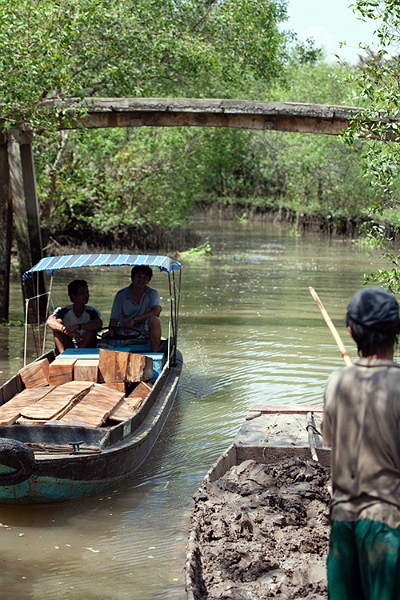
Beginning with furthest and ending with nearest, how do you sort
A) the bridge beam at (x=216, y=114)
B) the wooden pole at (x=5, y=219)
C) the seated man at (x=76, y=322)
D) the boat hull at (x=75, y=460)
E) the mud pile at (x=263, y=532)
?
1. the bridge beam at (x=216, y=114)
2. the wooden pole at (x=5, y=219)
3. the seated man at (x=76, y=322)
4. the boat hull at (x=75, y=460)
5. the mud pile at (x=263, y=532)

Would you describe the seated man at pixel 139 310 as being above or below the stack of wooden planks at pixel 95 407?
above

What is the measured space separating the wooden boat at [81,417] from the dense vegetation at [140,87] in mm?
3169

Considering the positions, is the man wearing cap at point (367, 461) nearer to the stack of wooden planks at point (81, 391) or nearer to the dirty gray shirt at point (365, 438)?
the dirty gray shirt at point (365, 438)

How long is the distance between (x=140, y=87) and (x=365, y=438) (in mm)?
16500

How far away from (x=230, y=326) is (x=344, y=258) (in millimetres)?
13495

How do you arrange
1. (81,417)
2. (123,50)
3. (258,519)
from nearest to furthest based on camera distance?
(258,519) < (81,417) < (123,50)

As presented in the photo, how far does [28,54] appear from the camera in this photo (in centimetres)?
1205

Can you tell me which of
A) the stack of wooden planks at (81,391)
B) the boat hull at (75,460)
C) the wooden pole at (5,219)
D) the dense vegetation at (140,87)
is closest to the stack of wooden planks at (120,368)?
the stack of wooden planks at (81,391)

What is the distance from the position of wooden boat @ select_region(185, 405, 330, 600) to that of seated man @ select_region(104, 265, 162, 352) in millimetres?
3106

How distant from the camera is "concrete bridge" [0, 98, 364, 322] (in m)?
13.9

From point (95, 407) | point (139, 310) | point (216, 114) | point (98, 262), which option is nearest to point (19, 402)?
point (95, 407)

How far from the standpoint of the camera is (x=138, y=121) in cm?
1464

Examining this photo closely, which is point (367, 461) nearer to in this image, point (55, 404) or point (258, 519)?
point (258, 519)

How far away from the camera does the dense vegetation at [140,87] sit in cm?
1080
